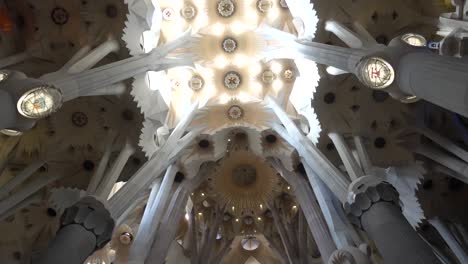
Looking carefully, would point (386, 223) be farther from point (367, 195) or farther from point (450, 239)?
point (450, 239)

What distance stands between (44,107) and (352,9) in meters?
8.02

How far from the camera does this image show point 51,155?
12969mm

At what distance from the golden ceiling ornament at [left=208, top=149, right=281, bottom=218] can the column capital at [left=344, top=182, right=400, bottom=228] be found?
9.48 m

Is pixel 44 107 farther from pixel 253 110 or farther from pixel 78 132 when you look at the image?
pixel 253 110

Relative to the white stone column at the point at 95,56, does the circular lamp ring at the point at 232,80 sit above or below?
above

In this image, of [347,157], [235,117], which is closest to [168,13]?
[235,117]

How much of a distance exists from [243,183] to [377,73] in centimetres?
1278

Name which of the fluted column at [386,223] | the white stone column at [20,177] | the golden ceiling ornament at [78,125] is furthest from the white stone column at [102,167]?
the fluted column at [386,223]

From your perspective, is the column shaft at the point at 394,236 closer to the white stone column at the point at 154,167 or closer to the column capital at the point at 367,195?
the column capital at the point at 367,195

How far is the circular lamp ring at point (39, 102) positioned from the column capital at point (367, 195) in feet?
21.0

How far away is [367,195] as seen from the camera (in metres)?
9.16

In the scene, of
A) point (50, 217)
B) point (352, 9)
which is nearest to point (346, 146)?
point (352, 9)

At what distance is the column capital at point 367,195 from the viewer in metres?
8.97

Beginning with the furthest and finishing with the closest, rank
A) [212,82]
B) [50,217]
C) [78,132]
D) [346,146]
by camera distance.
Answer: [212,82], [50,217], [78,132], [346,146]
